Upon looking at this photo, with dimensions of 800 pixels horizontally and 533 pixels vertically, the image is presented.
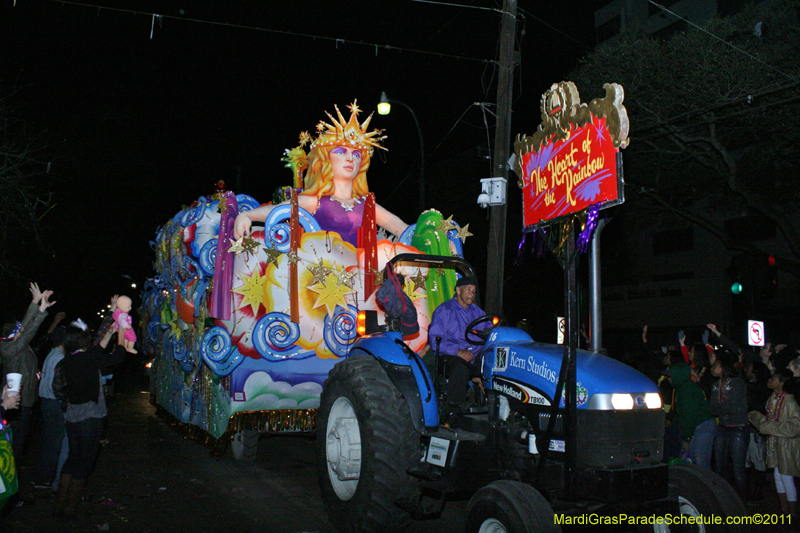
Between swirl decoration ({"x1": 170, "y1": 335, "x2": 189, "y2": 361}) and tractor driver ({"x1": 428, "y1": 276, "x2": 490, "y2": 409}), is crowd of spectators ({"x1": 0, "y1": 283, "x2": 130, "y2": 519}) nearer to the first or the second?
swirl decoration ({"x1": 170, "y1": 335, "x2": 189, "y2": 361})

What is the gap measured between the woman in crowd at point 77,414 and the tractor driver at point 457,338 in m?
3.37

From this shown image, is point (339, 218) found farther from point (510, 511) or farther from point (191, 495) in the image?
Answer: point (510, 511)

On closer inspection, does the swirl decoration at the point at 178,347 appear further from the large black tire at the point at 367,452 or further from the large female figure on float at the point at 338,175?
the large black tire at the point at 367,452

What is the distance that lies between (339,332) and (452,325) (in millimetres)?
2686

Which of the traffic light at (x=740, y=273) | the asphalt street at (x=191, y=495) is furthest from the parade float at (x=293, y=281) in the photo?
the traffic light at (x=740, y=273)

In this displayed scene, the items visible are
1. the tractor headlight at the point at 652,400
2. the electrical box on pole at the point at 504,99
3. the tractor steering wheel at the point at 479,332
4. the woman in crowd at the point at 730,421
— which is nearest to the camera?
the tractor headlight at the point at 652,400

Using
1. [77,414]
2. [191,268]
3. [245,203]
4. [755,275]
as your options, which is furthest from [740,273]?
[77,414]

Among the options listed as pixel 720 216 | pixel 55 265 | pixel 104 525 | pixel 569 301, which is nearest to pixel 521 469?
pixel 569 301

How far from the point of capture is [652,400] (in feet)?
14.0

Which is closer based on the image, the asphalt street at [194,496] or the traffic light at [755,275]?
the asphalt street at [194,496]

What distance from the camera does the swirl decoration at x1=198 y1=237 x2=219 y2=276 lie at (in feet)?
28.5

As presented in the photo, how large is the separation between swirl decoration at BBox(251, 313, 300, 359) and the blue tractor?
209cm

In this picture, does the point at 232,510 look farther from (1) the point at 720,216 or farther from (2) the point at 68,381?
(1) the point at 720,216

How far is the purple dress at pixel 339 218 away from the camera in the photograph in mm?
8609
